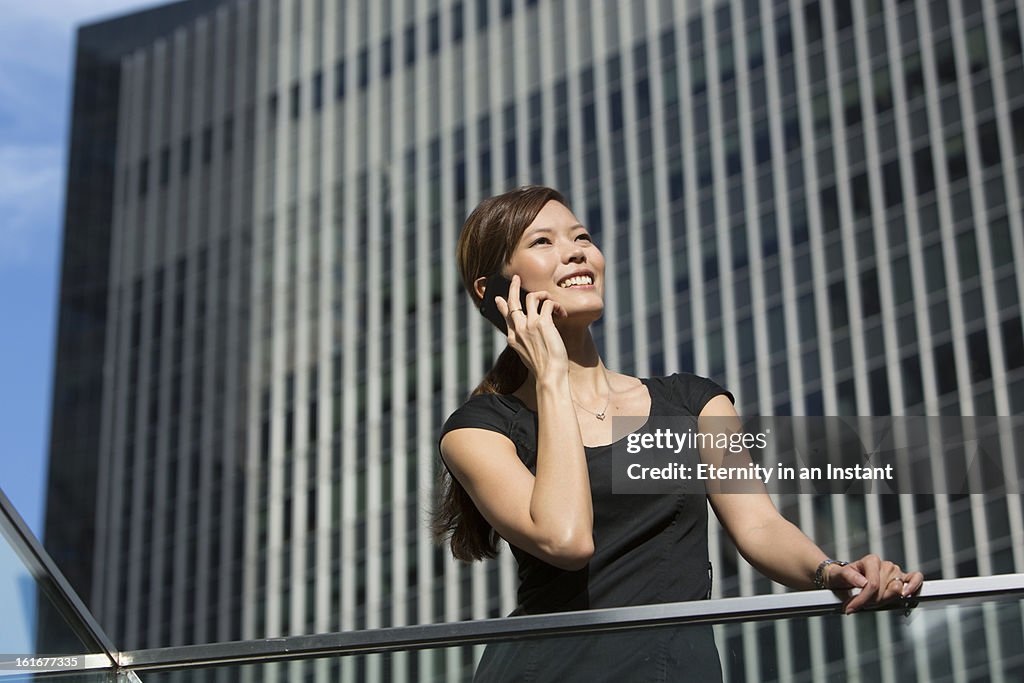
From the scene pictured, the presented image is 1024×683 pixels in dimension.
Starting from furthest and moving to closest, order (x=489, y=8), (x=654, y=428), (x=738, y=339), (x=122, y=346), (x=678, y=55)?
(x=122, y=346)
(x=489, y=8)
(x=678, y=55)
(x=738, y=339)
(x=654, y=428)

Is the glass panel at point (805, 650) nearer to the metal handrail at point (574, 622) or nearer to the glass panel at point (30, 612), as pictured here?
the metal handrail at point (574, 622)

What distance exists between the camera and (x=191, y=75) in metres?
72.9

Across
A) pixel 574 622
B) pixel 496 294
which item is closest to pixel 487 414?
pixel 496 294

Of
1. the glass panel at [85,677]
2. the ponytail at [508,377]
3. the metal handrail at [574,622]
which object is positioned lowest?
the glass panel at [85,677]

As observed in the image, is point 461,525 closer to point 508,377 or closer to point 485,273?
point 508,377

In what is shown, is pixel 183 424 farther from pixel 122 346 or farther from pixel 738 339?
pixel 738 339

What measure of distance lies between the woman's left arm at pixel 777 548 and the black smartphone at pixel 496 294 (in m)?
0.65

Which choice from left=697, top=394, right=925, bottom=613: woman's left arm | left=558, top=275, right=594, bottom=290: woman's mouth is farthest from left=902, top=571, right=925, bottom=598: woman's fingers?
left=558, top=275, right=594, bottom=290: woman's mouth

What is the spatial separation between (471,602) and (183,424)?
16390 millimetres

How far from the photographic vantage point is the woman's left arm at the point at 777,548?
393 centimetres

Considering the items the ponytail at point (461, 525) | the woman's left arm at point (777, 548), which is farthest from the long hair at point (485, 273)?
the woman's left arm at point (777, 548)

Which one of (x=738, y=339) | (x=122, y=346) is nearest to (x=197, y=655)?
(x=738, y=339)

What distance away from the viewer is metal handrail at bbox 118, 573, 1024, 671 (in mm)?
3959

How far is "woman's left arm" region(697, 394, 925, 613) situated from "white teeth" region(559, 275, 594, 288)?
51 centimetres
